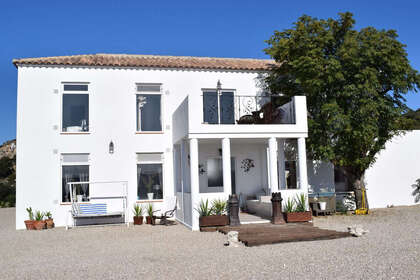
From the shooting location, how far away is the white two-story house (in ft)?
46.1

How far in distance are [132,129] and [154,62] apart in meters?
2.90

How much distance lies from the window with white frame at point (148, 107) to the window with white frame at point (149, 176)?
1133 millimetres

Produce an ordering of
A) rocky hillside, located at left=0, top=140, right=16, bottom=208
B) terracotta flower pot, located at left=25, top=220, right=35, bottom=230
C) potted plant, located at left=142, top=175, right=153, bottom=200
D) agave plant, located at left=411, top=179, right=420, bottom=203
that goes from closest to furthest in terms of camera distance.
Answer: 1. terracotta flower pot, located at left=25, top=220, right=35, bottom=230
2. potted plant, located at left=142, top=175, right=153, bottom=200
3. agave plant, located at left=411, top=179, right=420, bottom=203
4. rocky hillside, located at left=0, top=140, right=16, bottom=208

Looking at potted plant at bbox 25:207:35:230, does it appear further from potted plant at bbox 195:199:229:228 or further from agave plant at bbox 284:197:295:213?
agave plant at bbox 284:197:295:213

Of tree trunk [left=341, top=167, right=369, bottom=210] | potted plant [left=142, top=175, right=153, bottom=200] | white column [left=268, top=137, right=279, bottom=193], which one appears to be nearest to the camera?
white column [left=268, top=137, right=279, bottom=193]

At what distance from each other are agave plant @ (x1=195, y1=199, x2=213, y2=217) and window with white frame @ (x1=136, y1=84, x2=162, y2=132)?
179 inches

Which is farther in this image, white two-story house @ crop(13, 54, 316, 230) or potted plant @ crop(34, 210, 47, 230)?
white two-story house @ crop(13, 54, 316, 230)

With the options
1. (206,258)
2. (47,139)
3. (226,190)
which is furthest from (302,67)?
(47,139)

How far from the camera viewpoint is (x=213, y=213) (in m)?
11.8

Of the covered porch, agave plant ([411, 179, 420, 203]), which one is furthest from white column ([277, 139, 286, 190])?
agave plant ([411, 179, 420, 203])

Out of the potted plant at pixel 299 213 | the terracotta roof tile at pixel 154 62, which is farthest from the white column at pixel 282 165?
the terracotta roof tile at pixel 154 62

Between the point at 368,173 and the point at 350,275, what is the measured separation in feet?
40.2

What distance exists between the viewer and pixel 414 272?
5.93 m

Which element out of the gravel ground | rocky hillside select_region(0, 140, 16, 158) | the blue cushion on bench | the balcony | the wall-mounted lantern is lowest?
the gravel ground
